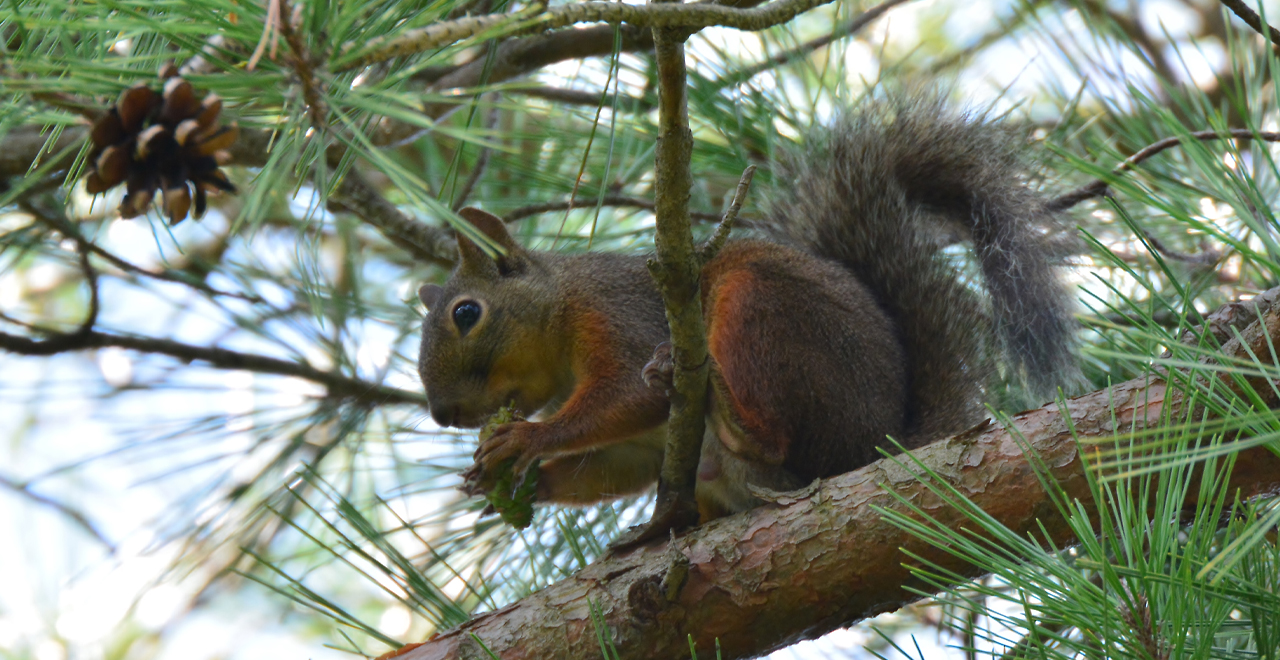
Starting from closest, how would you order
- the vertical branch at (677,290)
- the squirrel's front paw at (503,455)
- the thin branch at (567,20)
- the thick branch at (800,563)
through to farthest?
the thin branch at (567,20) → the vertical branch at (677,290) → the thick branch at (800,563) → the squirrel's front paw at (503,455)

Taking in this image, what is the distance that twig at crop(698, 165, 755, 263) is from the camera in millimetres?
1294

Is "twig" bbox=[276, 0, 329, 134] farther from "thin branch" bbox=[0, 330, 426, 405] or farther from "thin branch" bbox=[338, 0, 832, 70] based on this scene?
"thin branch" bbox=[0, 330, 426, 405]

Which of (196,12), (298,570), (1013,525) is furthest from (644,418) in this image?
(298,570)

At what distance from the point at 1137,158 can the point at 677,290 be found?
2.52ft

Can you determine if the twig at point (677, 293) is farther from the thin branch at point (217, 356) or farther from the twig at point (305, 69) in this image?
the thin branch at point (217, 356)

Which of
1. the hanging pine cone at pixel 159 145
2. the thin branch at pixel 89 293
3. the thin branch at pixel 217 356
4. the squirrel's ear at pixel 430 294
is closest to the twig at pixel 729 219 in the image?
the hanging pine cone at pixel 159 145

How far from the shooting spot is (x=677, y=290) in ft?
4.86

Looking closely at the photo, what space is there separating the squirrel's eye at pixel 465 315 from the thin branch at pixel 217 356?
1.65 feet

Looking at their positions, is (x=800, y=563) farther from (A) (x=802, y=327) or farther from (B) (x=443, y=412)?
(B) (x=443, y=412)

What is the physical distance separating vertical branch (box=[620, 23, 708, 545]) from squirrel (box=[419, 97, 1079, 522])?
9 cm

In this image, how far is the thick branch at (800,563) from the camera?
1.41 m

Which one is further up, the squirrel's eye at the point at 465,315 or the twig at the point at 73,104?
the squirrel's eye at the point at 465,315

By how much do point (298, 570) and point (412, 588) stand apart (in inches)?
94.0

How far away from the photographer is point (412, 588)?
1.96 meters
